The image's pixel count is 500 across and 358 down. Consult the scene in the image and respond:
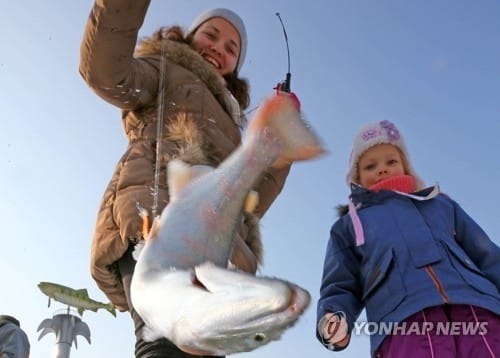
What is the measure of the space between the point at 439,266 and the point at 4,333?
2963 mm

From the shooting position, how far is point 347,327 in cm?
196

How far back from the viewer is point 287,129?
3.74 feet

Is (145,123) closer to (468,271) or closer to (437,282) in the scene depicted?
(437,282)

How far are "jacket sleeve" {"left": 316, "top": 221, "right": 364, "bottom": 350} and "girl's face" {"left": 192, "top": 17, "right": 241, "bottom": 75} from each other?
2.45 ft

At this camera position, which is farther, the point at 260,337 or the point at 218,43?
the point at 218,43

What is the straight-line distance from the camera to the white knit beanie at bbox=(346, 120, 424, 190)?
2607mm

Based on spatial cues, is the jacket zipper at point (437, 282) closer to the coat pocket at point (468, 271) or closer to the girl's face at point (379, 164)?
the coat pocket at point (468, 271)

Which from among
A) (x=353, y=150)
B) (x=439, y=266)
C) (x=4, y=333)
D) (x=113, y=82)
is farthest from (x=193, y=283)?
(x=4, y=333)

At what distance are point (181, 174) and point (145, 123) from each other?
75cm

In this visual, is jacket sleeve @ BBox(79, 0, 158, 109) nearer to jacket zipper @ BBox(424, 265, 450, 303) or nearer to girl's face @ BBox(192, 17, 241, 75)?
girl's face @ BBox(192, 17, 241, 75)

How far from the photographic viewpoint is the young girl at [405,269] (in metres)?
1.90

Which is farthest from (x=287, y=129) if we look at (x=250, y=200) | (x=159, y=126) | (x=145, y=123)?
(x=145, y=123)

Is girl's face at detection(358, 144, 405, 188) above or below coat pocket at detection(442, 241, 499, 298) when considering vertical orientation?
above

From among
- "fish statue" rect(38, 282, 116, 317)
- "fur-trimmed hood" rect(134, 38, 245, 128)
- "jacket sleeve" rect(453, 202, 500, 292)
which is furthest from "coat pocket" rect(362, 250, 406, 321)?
"fish statue" rect(38, 282, 116, 317)
